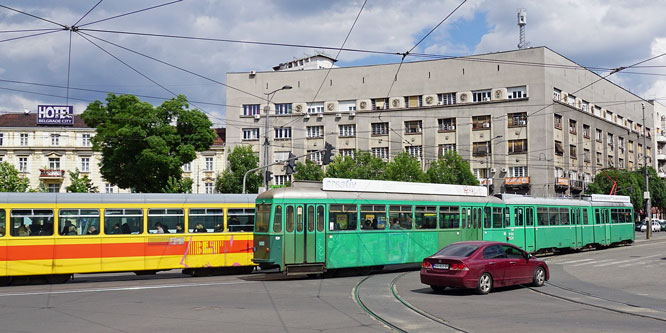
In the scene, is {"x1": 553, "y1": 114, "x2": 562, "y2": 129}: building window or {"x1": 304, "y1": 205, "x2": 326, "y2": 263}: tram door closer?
{"x1": 304, "y1": 205, "x2": 326, "y2": 263}: tram door

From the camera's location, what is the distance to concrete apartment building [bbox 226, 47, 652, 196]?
5944cm

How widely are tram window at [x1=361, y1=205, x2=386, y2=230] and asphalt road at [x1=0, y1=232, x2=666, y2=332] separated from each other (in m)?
1.88

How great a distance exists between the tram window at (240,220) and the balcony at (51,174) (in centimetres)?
5514

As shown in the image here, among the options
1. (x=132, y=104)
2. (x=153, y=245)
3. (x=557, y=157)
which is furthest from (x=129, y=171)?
(x=557, y=157)

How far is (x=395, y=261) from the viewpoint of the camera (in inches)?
830

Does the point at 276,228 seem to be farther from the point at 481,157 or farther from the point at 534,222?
the point at 481,157

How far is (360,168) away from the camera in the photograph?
5497 cm

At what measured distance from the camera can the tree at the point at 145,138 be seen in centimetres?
4284

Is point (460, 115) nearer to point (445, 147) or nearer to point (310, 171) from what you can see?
point (445, 147)

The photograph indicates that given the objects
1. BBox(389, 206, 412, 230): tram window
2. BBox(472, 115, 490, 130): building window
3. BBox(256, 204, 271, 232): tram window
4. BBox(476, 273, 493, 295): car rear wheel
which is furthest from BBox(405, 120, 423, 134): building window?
BBox(476, 273, 493, 295): car rear wheel

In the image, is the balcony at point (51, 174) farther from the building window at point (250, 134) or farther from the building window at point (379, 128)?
the building window at point (379, 128)

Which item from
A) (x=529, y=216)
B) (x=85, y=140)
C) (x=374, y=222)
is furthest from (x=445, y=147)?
(x=374, y=222)

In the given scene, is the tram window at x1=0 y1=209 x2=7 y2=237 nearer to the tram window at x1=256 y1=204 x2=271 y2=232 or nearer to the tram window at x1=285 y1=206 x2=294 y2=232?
the tram window at x1=256 y1=204 x2=271 y2=232

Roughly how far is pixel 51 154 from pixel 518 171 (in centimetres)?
4956
